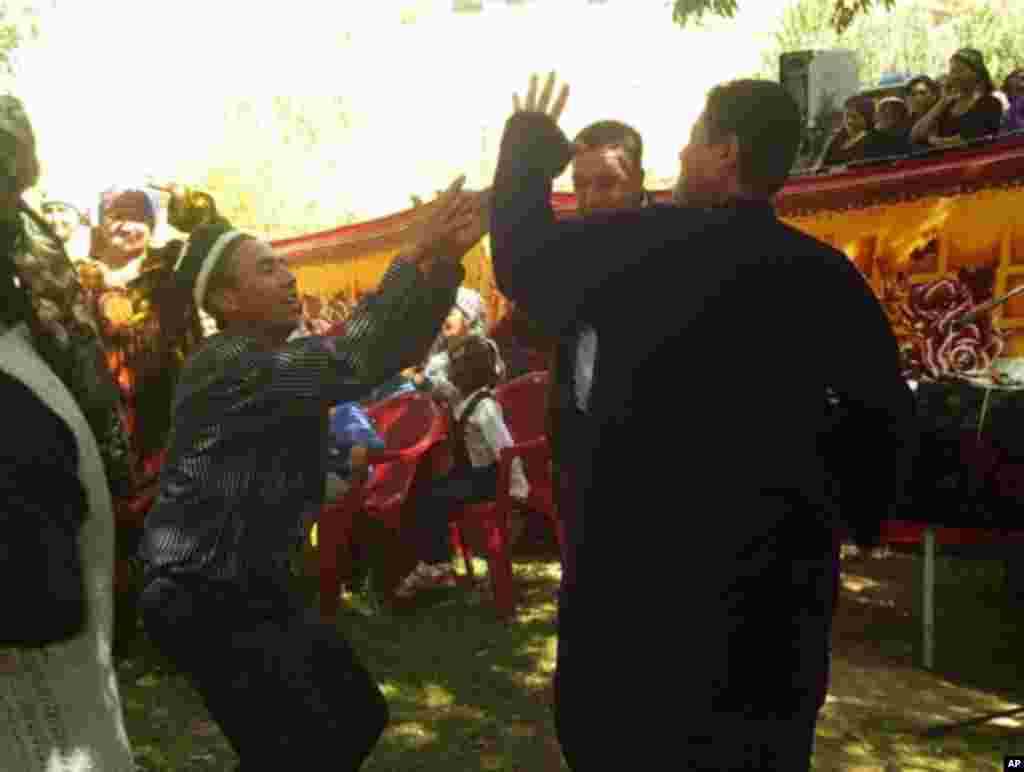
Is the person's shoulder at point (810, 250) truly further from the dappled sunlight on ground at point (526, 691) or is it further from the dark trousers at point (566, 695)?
the dappled sunlight on ground at point (526, 691)

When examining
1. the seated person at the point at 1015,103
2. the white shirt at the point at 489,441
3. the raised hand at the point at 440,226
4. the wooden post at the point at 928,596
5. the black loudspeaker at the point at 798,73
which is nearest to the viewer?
the raised hand at the point at 440,226

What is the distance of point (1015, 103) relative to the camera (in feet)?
32.2

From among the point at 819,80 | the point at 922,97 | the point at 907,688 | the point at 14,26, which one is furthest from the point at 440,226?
the point at 14,26

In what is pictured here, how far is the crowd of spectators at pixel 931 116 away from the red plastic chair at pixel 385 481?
3.98m

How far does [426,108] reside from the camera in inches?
2168

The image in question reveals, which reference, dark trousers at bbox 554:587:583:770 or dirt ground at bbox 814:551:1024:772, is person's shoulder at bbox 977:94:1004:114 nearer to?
dirt ground at bbox 814:551:1024:772

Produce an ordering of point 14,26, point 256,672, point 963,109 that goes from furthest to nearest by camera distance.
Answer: point 14,26
point 963,109
point 256,672

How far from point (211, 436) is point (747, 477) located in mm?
1114

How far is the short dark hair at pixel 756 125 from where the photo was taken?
237 cm

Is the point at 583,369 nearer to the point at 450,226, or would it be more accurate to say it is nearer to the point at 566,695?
the point at 450,226

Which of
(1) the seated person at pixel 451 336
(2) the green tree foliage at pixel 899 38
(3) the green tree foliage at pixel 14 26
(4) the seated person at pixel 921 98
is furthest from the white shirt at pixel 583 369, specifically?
(2) the green tree foliage at pixel 899 38

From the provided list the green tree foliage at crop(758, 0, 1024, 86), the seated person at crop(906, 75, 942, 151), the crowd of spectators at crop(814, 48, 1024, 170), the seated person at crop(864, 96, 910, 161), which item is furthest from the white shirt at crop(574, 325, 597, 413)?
the green tree foliage at crop(758, 0, 1024, 86)

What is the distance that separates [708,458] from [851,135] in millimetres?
8772

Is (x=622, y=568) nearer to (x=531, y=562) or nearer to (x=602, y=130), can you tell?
(x=602, y=130)
